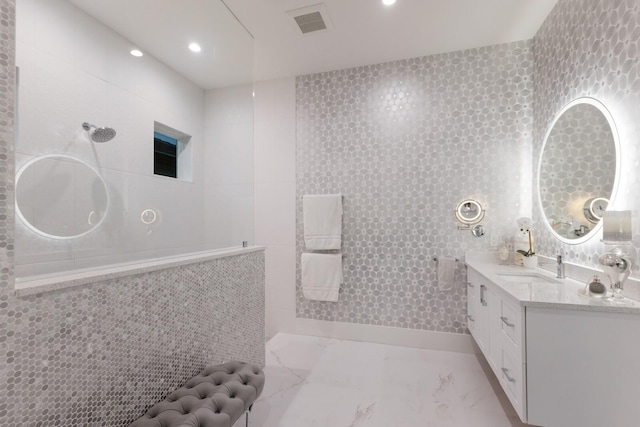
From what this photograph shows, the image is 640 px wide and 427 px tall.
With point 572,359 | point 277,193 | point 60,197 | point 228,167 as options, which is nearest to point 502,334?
point 572,359

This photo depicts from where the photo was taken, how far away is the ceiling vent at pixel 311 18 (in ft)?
6.79

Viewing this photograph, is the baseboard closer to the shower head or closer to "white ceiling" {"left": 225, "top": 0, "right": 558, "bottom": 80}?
the shower head

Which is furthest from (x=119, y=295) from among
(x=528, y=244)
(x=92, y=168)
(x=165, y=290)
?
(x=528, y=244)

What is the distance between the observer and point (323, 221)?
2846mm

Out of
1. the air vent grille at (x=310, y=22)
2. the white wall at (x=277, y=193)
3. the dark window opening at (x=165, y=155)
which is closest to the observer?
the dark window opening at (x=165, y=155)

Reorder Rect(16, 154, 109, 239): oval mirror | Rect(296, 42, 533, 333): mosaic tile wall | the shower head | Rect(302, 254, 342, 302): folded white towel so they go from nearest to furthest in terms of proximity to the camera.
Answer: Rect(16, 154, 109, 239): oval mirror, the shower head, Rect(296, 42, 533, 333): mosaic tile wall, Rect(302, 254, 342, 302): folded white towel

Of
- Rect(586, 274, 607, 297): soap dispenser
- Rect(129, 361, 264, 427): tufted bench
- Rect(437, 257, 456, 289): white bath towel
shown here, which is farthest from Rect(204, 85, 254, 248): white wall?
Rect(586, 274, 607, 297): soap dispenser

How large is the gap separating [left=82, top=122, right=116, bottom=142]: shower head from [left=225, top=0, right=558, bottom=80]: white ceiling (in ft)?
4.00

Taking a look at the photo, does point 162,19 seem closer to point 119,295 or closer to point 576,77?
point 119,295

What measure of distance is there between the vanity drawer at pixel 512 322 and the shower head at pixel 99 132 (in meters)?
2.32

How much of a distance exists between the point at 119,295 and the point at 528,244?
277cm

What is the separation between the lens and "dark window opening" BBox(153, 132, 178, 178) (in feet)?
6.05

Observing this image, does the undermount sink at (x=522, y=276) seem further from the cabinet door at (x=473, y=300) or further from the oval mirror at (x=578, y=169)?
the oval mirror at (x=578, y=169)

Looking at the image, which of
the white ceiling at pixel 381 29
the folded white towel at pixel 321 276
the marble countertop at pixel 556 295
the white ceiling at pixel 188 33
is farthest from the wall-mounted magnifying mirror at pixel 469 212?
the white ceiling at pixel 188 33
